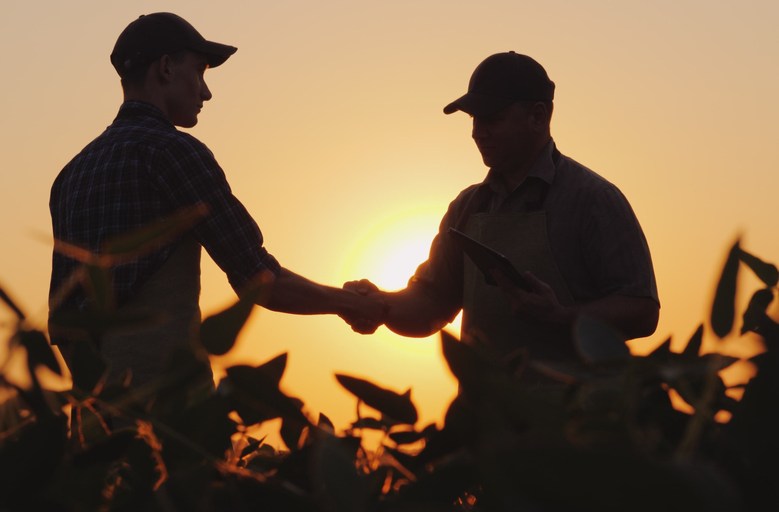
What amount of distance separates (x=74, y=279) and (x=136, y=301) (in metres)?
2.93

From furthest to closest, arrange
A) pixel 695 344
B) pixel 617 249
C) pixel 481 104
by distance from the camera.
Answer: pixel 481 104
pixel 617 249
pixel 695 344

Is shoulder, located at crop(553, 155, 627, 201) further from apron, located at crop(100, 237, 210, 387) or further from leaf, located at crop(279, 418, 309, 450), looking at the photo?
leaf, located at crop(279, 418, 309, 450)

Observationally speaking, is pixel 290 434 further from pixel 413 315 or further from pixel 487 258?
pixel 413 315

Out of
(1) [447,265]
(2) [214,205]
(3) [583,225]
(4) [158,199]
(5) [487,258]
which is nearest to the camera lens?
(5) [487,258]

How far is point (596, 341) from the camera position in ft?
1.71

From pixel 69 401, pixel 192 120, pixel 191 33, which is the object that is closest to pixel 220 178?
pixel 192 120

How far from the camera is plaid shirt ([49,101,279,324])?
3502mm

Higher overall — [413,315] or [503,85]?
[503,85]

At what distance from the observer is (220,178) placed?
12.7 ft

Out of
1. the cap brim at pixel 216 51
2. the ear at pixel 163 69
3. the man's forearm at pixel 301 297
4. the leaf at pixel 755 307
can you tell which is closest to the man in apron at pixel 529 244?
the man's forearm at pixel 301 297

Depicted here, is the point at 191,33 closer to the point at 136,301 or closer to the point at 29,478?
the point at 136,301

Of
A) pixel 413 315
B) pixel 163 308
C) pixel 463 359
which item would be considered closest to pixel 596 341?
pixel 463 359

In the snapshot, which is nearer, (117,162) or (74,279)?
(74,279)

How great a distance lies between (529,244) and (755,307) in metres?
3.38
